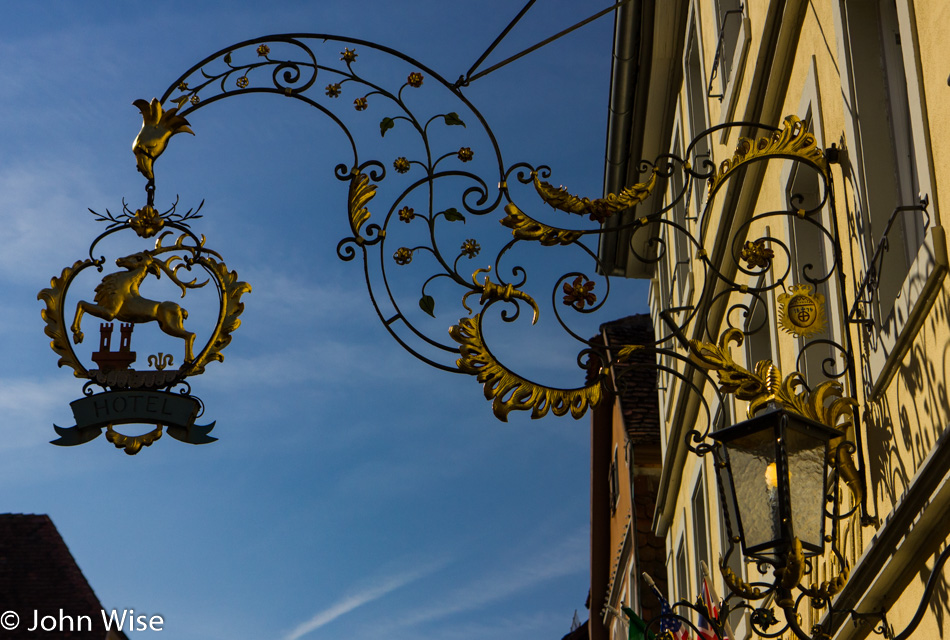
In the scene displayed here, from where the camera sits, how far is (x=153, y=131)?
23.3 feet

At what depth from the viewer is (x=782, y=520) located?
5.36 metres

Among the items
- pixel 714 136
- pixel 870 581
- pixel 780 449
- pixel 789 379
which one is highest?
pixel 714 136

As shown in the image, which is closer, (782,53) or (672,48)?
(782,53)

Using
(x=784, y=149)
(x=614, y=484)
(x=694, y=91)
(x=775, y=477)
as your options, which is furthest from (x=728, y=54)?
(x=614, y=484)

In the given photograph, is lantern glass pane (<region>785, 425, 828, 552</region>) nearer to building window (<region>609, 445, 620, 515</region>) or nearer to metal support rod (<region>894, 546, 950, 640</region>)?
metal support rod (<region>894, 546, 950, 640</region>)

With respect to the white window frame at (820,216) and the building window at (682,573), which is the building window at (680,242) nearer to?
the building window at (682,573)

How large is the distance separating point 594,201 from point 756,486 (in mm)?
1810

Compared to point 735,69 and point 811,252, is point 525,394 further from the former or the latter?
point 735,69

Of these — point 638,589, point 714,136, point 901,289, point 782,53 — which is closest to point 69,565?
point 638,589

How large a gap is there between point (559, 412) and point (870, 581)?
1.55 meters

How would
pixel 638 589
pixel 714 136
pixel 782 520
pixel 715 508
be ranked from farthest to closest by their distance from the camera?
1. pixel 638 589
2. pixel 715 508
3. pixel 714 136
4. pixel 782 520

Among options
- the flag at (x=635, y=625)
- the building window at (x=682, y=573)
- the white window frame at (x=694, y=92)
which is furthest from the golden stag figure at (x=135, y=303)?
the building window at (x=682, y=573)

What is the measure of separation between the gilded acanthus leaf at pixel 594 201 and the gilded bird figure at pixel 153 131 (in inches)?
75.1

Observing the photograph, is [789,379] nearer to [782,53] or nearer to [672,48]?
[782,53]
